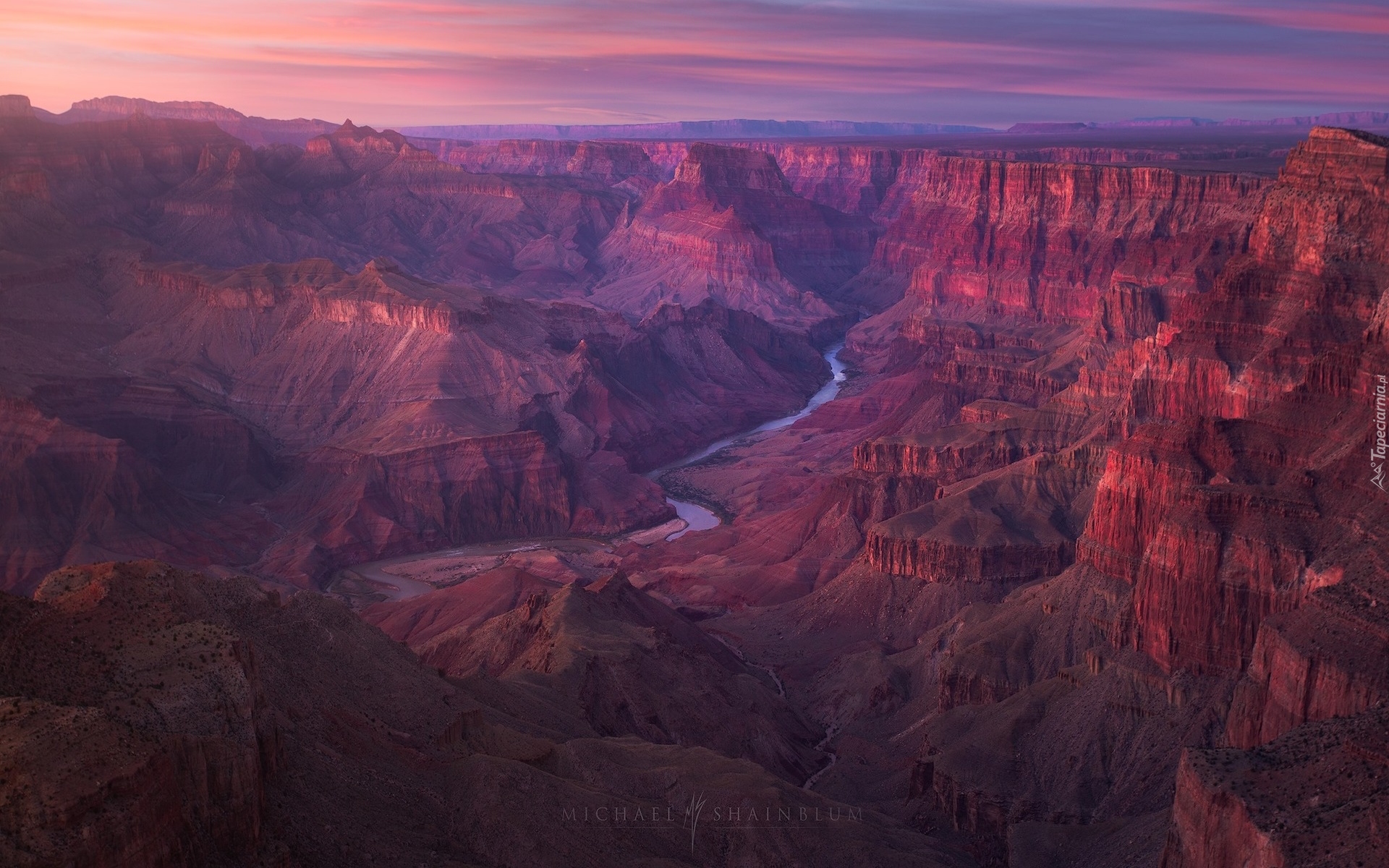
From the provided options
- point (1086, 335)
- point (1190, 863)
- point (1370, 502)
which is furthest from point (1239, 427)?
point (1086, 335)

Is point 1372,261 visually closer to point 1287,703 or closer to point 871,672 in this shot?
point 871,672
